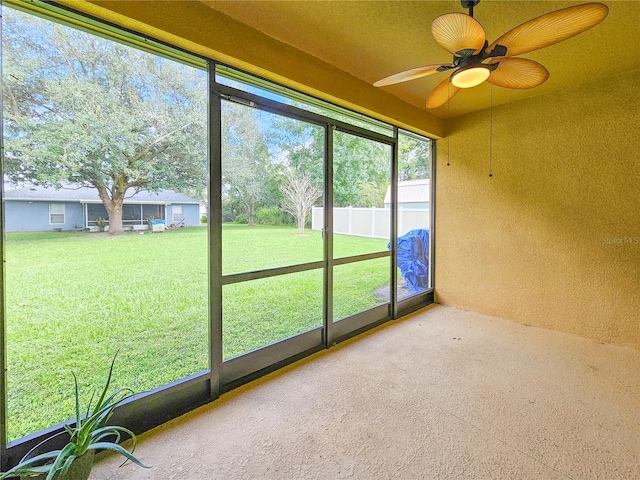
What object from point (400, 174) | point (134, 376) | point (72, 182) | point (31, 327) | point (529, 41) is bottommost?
point (134, 376)

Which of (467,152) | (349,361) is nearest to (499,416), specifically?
(349,361)

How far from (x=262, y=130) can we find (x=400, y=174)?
6.40 ft

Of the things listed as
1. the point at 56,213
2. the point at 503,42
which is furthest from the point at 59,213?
the point at 503,42

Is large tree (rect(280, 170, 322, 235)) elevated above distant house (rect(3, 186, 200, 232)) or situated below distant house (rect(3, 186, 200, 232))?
above

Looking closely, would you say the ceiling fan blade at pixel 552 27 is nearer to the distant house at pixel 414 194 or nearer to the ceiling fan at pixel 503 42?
the ceiling fan at pixel 503 42

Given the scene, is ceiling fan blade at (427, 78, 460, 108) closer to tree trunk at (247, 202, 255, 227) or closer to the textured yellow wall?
tree trunk at (247, 202, 255, 227)

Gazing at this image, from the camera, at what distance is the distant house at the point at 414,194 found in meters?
3.80

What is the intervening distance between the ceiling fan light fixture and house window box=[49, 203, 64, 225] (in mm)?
2374

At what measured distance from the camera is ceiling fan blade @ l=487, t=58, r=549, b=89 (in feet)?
5.74

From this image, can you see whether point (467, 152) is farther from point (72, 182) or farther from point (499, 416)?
A: point (72, 182)

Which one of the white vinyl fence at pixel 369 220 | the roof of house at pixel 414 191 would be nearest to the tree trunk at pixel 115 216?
the white vinyl fence at pixel 369 220

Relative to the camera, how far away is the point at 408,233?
409 centimetres

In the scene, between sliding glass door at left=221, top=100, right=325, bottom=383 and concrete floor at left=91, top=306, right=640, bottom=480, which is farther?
sliding glass door at left=221, top=100, right=325, bottom=383

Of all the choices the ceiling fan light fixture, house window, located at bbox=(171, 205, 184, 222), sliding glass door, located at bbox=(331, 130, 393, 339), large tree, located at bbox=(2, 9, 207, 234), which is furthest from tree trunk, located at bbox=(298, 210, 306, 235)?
the ceiling fan light fixture
